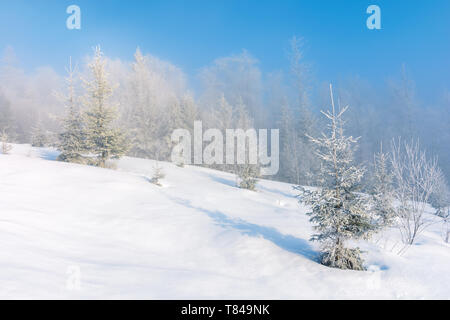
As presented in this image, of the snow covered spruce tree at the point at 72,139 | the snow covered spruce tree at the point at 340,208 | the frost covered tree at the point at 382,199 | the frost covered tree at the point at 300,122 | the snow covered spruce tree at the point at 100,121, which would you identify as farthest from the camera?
the frost covered tree at the point at 300,122

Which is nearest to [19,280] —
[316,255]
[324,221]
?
[324,221]

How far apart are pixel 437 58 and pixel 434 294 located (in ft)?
393

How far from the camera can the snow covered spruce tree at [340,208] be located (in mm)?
5184

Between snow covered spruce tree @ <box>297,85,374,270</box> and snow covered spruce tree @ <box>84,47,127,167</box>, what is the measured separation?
11.9 meters

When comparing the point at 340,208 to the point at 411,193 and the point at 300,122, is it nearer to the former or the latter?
→ the point at 411,193

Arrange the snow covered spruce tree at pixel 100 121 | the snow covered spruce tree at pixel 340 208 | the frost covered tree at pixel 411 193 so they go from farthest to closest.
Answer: the snow covered spruce tree at pixel 100 121 → the frost covered tree at pixel 411 193 → the snow covered spruce tree at pixel 340 208

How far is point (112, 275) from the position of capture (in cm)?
412

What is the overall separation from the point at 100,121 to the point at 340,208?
1309 centimetres

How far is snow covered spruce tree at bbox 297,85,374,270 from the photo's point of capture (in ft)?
17.0

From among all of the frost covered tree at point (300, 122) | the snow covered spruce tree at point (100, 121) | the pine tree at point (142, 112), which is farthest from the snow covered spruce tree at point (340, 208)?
the pine tree at point (142, 112)

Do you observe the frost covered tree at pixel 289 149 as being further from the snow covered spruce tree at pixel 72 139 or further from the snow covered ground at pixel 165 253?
the snow covered ground at pixel 165 253

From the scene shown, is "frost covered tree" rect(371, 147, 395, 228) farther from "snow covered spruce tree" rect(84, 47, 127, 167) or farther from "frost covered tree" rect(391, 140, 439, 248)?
"snow covered spruce tree" rect(84, 47, 127, 167)

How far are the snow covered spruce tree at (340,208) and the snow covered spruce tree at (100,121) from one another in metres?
11.9

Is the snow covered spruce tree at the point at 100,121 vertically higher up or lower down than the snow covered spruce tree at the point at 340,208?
higher up
